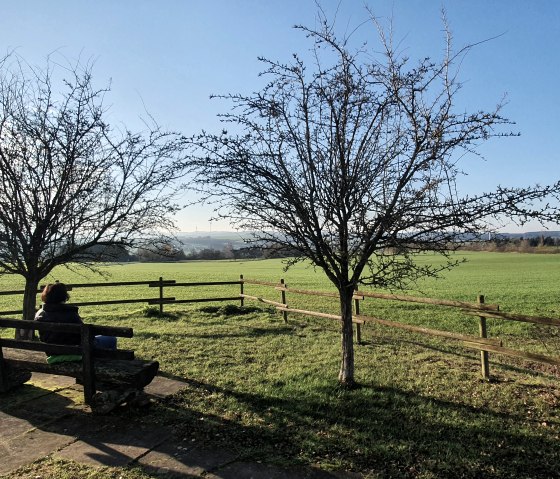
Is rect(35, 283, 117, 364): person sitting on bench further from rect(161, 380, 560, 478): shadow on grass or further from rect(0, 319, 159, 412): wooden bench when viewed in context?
rect(161, 380, 560, 478): shadow on grass

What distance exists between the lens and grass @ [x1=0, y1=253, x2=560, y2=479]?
3.97m

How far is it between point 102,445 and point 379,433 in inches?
115

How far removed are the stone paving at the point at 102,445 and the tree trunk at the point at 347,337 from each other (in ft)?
8.22

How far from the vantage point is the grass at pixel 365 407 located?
13.0ft

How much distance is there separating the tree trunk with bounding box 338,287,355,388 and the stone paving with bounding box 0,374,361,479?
2507 millimetres

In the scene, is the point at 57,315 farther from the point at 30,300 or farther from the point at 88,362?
the point at 30,300

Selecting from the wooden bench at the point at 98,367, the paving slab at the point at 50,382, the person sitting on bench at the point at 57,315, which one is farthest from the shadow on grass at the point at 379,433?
the paving slab at the point at 50,382

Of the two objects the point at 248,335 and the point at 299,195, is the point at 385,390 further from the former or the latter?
the point at 248,335

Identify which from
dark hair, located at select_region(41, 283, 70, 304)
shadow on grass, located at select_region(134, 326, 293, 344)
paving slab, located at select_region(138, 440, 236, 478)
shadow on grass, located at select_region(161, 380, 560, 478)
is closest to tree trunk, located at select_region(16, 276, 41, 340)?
shadow on grass, located at select_region(134, 326, 293, 344)

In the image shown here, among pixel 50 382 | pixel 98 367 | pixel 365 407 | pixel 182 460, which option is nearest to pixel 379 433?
pixel 365 407

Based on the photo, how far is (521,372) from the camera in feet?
24.2

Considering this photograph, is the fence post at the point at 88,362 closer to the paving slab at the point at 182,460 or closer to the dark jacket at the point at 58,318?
the dark jacket at the point at 58,318

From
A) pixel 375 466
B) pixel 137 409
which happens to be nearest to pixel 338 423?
pixel 375 466

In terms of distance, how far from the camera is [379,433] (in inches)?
180
